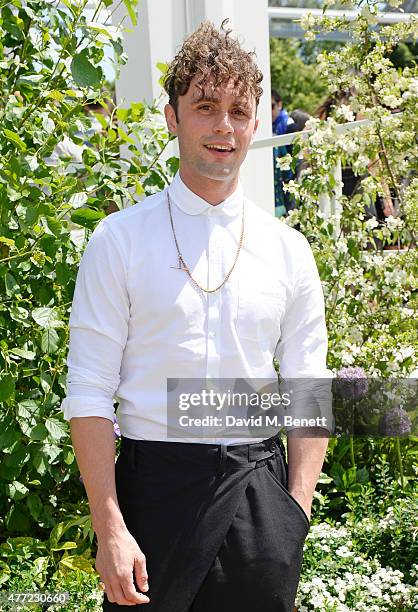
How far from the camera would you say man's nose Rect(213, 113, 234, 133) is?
182 centimetres

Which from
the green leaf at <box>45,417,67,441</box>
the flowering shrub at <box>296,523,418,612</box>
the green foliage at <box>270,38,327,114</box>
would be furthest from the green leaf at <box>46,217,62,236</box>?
the green foliage at <box>270,38,327,114</box>

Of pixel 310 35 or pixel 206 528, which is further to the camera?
pixel 310 35

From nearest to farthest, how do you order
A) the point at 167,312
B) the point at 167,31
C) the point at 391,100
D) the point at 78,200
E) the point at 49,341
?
1. the point at 167,312
2. the point at 49,341
3. the point at 78,200
4. the point at 391,100
5. the point at 167,31

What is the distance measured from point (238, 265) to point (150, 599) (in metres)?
0.69

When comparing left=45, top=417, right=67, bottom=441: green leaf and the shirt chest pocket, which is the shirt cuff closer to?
the shirt chest pocket

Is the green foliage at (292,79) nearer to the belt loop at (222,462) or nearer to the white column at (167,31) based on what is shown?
the white column at (167,31)

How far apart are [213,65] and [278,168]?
3.82m

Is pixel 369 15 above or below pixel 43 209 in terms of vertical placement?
above

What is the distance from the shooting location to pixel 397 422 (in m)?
3.39

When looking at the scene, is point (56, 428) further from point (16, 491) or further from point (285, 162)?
point (285, 162)

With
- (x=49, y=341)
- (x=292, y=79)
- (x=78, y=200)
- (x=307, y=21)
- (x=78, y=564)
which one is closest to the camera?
(x=49, y=341)

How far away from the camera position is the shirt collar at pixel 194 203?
1.90m

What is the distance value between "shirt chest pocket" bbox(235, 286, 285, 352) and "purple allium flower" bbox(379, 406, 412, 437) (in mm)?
1615

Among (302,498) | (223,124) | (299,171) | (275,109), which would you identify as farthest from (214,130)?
(275,109)
